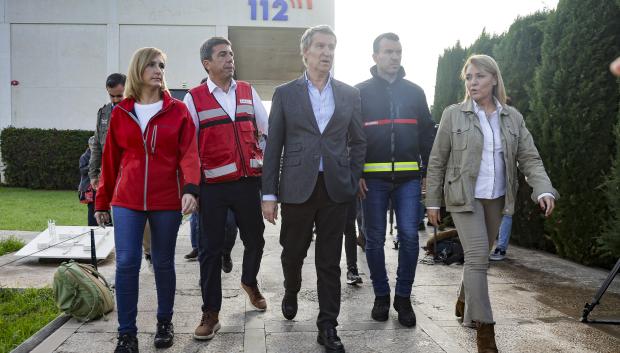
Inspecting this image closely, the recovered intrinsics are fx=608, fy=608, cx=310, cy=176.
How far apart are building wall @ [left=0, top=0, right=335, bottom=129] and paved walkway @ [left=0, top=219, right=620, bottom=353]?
46.4 feet

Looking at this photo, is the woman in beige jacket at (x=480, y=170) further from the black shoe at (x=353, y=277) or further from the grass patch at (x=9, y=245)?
the grass patch at (x=9, y=245)

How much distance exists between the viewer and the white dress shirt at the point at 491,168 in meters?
4.12

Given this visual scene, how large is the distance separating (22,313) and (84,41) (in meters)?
17.4

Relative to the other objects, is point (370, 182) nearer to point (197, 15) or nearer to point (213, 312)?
point (213, 312)

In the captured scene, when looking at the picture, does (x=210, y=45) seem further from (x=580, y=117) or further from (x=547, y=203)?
(x=580, y=117)

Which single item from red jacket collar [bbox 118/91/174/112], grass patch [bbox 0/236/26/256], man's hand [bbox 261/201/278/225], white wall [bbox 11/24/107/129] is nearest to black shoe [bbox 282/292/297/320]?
man's hand [bbox 261/201/278/225]

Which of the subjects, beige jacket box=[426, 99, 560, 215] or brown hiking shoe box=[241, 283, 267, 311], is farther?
brown hiking shoe box=[241, 283, 267, 311]

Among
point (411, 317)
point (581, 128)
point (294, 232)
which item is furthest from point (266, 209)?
point (581, 128)

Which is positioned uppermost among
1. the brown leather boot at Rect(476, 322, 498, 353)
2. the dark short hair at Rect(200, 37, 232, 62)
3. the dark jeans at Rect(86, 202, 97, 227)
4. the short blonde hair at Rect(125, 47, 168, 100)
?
the dark short hair at Rect(200, 37, 232, 62)

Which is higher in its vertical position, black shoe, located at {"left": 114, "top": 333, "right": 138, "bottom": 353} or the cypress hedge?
the cypress hedge

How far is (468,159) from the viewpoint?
414 centimetres

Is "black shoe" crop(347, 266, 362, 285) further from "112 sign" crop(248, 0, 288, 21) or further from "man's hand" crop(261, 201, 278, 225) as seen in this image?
"112 sign" crop(248, 0, 288, 21)

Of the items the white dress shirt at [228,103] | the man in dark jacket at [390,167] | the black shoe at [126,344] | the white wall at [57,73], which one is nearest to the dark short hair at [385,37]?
the man in dark jacket at [390,167]

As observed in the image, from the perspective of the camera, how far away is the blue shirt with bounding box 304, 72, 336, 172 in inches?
160
